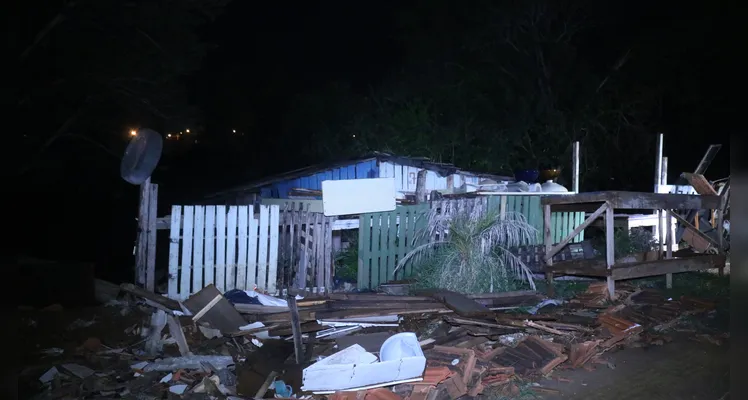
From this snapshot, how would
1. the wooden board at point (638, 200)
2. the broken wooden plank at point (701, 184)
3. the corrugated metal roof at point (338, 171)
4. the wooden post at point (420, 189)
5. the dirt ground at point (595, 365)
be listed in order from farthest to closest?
the corrugated metal roof at point (338, 171), the broken wooden plank at point (701, 184), the wooden post at point (420, 189), the wooden board at point (638, 200), the dirt ground at point (595, 365)

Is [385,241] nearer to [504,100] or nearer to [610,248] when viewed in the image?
[610,248]

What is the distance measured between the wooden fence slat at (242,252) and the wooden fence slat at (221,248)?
22 cm

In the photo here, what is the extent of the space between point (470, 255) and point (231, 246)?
12.9 ft

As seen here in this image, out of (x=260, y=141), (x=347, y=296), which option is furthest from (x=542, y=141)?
(x=347, y=296)

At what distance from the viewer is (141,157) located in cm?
823

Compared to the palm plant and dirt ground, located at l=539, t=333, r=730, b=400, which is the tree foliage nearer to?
the palm plant

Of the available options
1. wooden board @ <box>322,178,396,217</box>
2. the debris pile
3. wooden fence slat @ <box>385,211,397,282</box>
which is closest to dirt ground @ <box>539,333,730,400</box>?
the debris pile

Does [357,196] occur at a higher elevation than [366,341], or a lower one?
higher

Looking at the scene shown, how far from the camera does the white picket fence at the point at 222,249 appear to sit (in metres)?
8.20

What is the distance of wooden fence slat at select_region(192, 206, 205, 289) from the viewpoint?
825 cm

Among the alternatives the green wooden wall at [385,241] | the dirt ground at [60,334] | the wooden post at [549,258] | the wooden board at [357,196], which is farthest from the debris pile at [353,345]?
the wooden board at [357,196]

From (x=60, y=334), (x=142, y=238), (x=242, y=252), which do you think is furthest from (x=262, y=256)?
(x=60, y=334)

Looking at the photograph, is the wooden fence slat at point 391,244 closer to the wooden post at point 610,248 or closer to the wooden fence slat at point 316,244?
the wooden fence slat at point 316,244

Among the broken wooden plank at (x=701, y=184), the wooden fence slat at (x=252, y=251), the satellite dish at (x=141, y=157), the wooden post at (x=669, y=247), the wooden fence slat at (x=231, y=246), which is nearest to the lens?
the satellite dish at (x=141, y=157)
